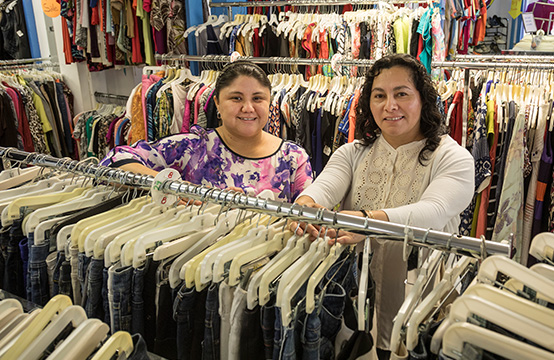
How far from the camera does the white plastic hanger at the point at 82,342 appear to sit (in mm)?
865

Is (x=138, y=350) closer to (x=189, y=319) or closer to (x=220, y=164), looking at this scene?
(x=189, y=319)

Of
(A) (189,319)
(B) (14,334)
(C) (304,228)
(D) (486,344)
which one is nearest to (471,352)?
(D) (486,344)

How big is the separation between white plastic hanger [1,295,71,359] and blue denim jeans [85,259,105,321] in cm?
21

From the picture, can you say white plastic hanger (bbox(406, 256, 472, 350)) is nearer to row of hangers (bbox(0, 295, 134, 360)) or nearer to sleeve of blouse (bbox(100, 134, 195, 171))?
row of hangers (bbox(0, 295, 134, 360))

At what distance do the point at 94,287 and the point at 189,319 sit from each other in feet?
1.00

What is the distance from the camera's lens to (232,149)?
2.04 metres

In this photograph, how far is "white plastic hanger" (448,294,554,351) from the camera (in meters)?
0.71

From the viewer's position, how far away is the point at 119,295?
1.16 meters

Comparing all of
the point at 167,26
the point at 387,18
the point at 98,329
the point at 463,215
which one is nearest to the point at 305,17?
the point at 387,18

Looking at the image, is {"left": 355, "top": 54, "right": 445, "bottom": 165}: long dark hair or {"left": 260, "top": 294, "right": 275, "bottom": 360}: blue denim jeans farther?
{"left": 355, "top": 54, "right": 445, "bottom": 165}: long dark hair

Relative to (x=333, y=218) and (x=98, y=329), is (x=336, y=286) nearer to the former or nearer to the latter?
(x=333, y=218)

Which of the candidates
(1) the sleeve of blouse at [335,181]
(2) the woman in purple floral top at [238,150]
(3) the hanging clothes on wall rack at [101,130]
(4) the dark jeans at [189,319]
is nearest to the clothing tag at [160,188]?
(4) the dark jeans at [189,319]

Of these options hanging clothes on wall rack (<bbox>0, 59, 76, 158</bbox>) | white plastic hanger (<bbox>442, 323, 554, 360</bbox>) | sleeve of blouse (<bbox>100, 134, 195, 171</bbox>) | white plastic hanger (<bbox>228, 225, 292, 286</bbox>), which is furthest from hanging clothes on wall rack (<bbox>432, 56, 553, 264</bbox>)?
hanging clothes on wall rack (<bbox>0, 59, 76, 158</bbox>)

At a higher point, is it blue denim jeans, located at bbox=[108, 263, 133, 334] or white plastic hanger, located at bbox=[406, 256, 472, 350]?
white plastic hanger, located at bbox=[406, 256, 472, 350]
